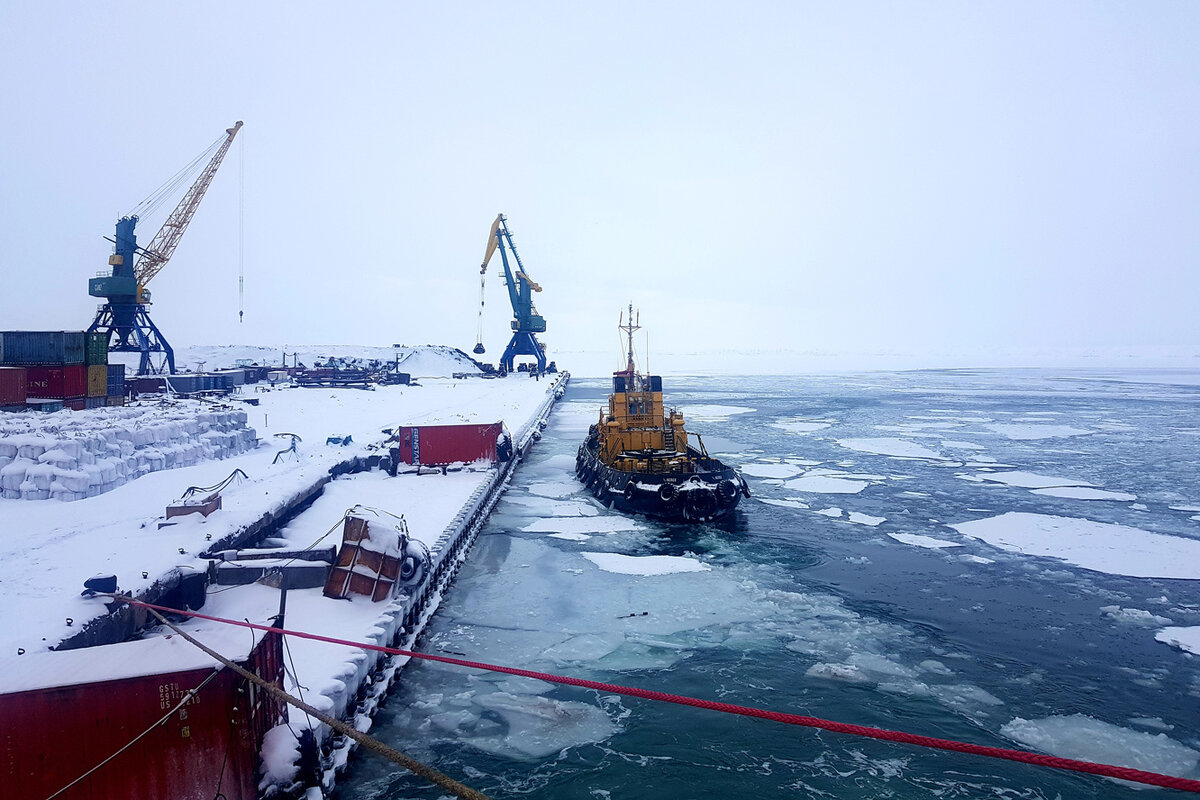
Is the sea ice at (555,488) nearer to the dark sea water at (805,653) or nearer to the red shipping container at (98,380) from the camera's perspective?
the dark sea water at (805,653)

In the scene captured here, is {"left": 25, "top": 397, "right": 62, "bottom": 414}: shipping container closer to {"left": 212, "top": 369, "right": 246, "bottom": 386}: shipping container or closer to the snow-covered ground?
the snow-covered ground

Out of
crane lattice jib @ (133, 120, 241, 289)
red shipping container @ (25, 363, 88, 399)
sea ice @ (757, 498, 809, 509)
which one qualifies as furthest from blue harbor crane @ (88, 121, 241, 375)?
sea ice @ (757, 498, 809, 509)

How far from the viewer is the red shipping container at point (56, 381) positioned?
84.3 feet

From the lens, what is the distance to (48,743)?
5.34 m

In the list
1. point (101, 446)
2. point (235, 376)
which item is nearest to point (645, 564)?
point (101, 446)

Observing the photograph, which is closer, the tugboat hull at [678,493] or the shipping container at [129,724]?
the shipping container at [129,724]

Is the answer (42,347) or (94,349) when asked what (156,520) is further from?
(42,347)

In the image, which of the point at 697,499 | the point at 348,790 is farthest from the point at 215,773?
the point at 697,499

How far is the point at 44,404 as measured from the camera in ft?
80.5

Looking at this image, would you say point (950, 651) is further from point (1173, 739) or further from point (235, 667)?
→ point (235, 667)

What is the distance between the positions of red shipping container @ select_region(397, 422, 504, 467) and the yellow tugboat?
12.6 ft

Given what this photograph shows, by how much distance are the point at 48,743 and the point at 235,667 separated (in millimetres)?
1406

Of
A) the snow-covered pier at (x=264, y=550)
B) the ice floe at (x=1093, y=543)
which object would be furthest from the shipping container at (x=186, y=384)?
the ice floe at (x=1093, y=543)

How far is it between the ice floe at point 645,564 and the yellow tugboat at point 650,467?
340cm
